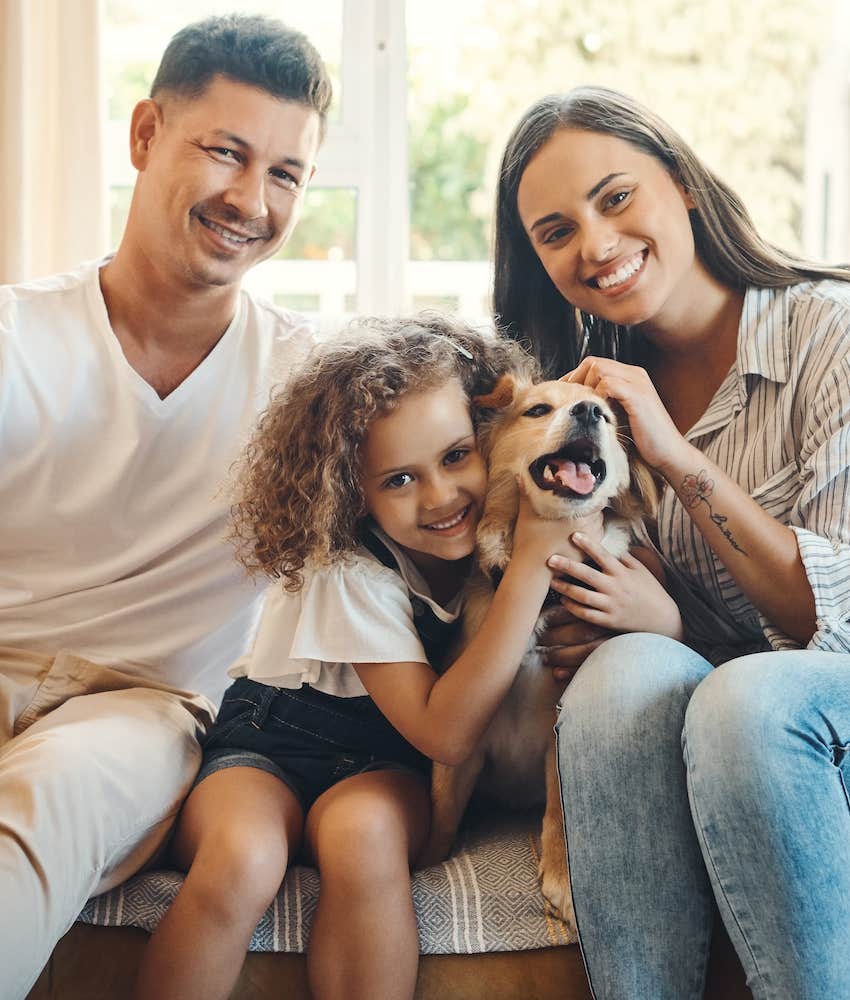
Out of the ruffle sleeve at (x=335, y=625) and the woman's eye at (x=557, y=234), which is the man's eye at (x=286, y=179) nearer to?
the woman's eye at (x=557, y=234)

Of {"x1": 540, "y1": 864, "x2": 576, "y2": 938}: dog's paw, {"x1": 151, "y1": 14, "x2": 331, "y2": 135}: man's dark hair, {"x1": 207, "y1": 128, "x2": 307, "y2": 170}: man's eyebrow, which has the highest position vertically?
{"x1": 151, "y1": 14, "x2": 331, "y2": 135}: man's dark hair

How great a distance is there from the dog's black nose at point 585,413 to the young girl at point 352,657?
0.45ft

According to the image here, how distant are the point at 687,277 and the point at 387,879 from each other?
36.6 inches

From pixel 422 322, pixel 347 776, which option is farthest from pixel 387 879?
pixel 422 322

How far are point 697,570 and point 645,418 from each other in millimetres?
279

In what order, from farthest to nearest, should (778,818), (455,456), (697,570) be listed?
(697,570), (455,456), (778,818)

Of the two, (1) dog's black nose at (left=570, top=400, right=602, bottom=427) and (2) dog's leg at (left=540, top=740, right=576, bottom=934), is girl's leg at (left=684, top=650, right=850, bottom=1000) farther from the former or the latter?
(1) dog's black nose at (left=570, top=400, right=602, bottom=427)

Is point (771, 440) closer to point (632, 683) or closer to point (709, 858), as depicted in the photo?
point (632, 683)

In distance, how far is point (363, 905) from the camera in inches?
42.6

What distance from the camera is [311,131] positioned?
5.18 ft

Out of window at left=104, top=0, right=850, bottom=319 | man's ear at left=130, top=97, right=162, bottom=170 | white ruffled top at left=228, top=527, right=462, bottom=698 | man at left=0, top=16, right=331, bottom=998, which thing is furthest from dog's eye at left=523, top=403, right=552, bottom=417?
window at left=104, top=0, right=850, bottom=319

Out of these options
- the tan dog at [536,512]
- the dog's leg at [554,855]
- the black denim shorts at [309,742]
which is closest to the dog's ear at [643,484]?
the tan dog at [536,512]

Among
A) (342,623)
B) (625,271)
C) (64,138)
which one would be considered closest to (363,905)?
(342,623)

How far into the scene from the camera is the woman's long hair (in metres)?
1.46
